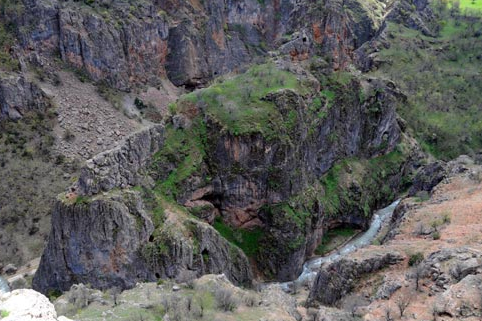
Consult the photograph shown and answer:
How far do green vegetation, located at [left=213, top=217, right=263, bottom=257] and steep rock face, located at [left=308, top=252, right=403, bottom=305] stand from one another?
13.4 meters

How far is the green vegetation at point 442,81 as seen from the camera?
Answer: 7512cm

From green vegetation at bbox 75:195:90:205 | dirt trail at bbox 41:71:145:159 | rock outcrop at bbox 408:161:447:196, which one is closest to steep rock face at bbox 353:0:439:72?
rock outcrop at bbox 408:161:447:196

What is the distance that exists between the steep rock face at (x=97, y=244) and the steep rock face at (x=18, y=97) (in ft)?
108

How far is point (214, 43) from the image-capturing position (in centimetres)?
9756

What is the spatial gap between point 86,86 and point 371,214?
157 feet

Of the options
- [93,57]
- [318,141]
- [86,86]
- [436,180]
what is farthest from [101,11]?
[436,180]

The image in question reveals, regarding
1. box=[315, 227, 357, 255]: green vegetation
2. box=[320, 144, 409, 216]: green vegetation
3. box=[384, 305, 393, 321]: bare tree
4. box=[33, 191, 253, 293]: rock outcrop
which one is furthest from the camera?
box=[320, 144, 409, 216]: green vegetation

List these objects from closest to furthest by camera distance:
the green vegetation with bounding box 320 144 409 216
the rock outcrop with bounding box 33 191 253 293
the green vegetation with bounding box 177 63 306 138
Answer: the rock outcrop with bounding box 33 191 253 293 < the green vegetation with bounding box 177 63 306 138 < the green vegetation with bounding box 320 144 409 216

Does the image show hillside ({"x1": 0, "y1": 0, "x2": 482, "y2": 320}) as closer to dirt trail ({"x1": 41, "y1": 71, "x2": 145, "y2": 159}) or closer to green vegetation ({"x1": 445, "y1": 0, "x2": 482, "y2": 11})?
dirt trail ({"x1": 41, "y1": 71, "x2": 145, "y2": 159})

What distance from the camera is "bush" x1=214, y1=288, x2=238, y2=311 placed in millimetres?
23141

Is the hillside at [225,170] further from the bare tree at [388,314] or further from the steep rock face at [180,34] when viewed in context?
the steep rock face at [180,34]

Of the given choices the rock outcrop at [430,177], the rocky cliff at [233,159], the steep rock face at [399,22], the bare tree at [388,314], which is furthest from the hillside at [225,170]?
the steep rock face at [399,22]

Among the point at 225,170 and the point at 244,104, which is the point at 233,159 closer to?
the point at 225,170

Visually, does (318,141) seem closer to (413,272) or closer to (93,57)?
(413,272)
